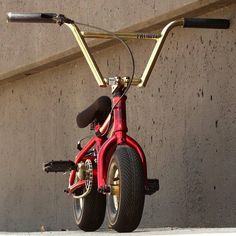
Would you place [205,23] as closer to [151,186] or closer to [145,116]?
[151,186]

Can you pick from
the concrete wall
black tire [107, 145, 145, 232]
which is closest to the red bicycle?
black tire [107, 145, 145, 232]

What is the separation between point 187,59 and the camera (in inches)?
253

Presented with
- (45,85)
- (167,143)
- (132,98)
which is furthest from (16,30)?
(167,143)

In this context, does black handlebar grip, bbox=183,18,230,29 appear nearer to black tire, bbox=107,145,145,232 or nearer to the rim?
black tire, bbox=107,145,145,232

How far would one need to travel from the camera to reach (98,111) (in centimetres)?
573

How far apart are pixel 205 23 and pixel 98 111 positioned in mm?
791

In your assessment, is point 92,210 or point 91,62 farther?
point 92,210

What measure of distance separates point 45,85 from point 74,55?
2.68 ft

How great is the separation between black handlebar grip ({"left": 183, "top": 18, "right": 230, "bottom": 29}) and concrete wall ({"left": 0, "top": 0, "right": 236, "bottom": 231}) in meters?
0.18

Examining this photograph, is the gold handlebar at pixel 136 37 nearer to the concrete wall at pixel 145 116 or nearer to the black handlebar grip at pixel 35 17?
the black handlebar grip at pixel 35 17

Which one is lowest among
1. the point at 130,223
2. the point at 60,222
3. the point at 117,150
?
the point at 60,222

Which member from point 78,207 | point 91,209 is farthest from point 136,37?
point 78,207

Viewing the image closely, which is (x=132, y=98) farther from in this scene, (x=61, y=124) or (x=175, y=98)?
(x=61, y=124)

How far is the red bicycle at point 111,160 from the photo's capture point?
193 inches
